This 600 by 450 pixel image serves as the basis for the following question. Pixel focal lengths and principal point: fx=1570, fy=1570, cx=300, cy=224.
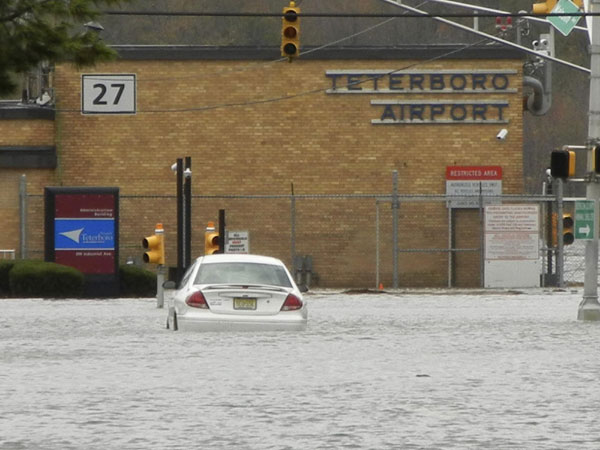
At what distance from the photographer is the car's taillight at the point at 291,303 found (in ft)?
68.8

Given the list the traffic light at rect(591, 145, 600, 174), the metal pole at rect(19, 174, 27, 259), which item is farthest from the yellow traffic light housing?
the metal pole at rect(19, 174, 27, 259)

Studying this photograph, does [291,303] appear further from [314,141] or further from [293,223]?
[314,141]

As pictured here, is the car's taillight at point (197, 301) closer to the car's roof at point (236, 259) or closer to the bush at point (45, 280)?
the car's roof at point (236, 259)

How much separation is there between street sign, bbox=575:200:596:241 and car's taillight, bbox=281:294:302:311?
21.4 ft

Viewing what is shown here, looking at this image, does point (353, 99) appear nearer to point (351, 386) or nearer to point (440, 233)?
point (440, 233)

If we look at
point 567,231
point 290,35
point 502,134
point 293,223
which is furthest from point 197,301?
point 567,231

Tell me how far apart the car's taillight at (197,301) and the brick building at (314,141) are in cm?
1898

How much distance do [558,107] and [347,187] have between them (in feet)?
176

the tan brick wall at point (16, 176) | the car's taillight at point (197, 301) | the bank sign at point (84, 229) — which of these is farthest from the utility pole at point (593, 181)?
the tan brick wall at point (16, 176)

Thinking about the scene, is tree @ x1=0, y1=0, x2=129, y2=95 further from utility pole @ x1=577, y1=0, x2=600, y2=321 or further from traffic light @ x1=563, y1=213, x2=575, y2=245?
traffic light @ x1=563, y1=213, x2=575, y2=245

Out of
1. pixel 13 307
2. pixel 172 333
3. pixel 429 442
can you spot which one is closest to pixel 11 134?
pixel 13 307

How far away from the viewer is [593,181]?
26.1 meters

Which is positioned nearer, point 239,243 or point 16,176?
point 239,243

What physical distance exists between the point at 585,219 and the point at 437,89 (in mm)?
15363
